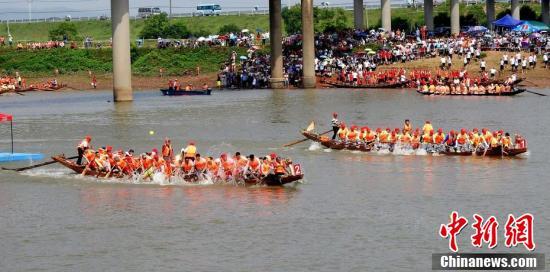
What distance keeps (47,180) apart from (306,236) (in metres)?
15.9

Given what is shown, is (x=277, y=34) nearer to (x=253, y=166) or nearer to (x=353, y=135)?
(x=353, y=135)

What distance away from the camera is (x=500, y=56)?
90.2 meters

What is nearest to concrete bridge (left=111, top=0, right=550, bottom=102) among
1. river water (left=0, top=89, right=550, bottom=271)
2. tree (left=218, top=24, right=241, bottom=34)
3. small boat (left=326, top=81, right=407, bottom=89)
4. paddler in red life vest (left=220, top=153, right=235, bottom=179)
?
small boat (left=326, top=81, right=407, bottom=89)

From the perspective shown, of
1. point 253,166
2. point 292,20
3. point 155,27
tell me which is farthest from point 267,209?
point 292,20

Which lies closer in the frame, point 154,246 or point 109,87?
point 154,246

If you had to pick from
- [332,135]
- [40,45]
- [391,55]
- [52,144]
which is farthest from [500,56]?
[40,45]

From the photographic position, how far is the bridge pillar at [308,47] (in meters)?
94.1

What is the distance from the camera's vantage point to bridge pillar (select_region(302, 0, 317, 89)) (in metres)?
94.1

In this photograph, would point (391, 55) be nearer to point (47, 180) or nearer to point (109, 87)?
point (109, 87)

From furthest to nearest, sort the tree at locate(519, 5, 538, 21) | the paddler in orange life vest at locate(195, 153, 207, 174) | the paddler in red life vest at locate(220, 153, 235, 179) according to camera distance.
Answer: the tree at locate(519, 5, 538, 21) → the paddler in orange life vest at locate(195, 153, 207, 174) → the paddler in red life vest at locate(220, 153, 235, 179)

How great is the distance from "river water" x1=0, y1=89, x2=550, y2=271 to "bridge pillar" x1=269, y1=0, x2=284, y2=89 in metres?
32.2

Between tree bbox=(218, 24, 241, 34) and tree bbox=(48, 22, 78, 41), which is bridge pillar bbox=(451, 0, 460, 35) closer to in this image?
tree bbox=(218, 24, 241, 34)

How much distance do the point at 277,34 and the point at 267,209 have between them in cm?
5828

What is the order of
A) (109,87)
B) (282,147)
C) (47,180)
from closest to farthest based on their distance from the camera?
(47,180)
(282,147)
(109,87)
